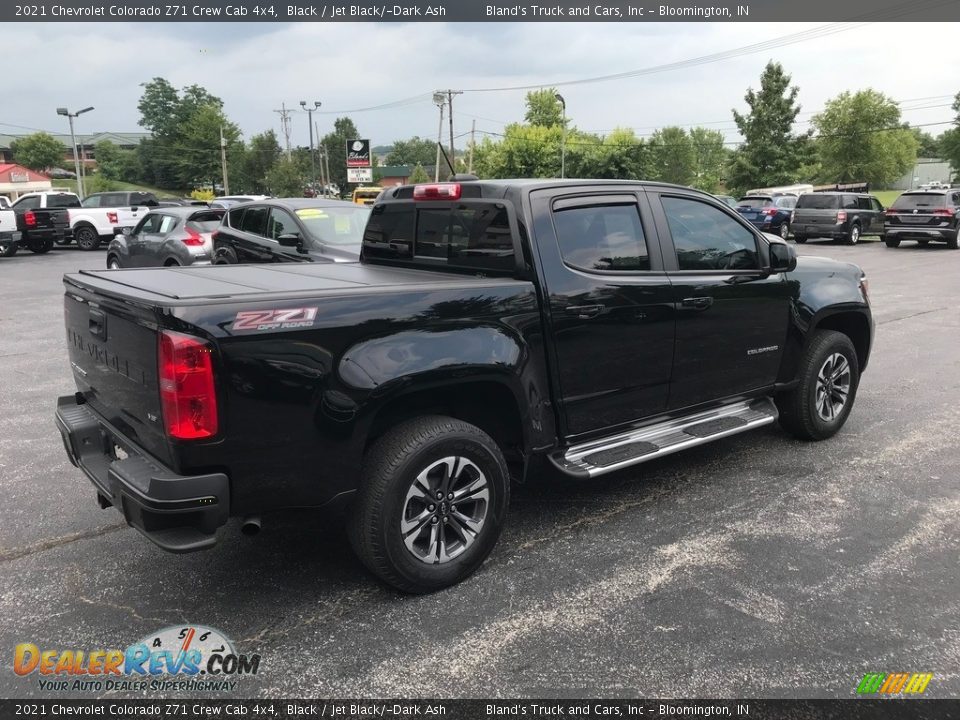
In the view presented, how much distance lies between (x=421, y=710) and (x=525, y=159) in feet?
197

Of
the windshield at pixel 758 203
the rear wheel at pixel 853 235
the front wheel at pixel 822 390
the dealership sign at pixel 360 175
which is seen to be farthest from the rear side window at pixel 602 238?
the dealership sign at pixel 360 175

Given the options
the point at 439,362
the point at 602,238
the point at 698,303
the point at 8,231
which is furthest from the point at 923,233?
the point at 8,231

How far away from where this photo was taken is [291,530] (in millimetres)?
4074

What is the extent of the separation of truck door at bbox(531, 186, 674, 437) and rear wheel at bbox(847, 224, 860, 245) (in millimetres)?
23250

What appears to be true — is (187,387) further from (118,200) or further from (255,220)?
(118,200)

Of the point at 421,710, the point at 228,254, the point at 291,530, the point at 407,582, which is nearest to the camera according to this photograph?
the point at 421,710

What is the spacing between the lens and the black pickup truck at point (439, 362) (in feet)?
9.29

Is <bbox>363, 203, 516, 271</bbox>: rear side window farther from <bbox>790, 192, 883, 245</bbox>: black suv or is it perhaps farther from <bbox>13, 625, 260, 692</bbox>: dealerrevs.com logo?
<bbox>790, 192, 883, 245</bbox>: black suv

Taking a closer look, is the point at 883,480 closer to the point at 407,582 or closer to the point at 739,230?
the point at 739,230

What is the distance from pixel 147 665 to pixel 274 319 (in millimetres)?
1443

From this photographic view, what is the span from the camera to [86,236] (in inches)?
969

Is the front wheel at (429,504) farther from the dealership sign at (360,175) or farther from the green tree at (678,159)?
the green tree at (678,159)

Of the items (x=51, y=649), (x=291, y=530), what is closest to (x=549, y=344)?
(x=291, y=530)

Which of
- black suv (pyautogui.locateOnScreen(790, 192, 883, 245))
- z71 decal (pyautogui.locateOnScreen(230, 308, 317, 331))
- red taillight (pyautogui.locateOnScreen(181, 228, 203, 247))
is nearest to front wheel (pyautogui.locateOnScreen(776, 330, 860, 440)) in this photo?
z71 decal (pyautogui.locateOnScreen(230, 308, 317, 331))
